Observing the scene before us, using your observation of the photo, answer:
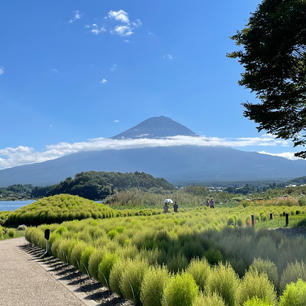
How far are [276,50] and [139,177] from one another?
67031 millimetres

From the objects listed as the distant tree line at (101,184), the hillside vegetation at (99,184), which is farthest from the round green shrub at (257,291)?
the hillside vegetation at (99,184)

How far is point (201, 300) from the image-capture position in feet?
14.0

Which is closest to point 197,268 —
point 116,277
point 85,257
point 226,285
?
point 226,285

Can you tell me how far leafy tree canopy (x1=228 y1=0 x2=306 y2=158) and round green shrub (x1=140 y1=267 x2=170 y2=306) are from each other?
34.5ft

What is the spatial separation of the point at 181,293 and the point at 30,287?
402 centimetres

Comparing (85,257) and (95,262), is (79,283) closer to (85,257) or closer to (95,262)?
(95,262)

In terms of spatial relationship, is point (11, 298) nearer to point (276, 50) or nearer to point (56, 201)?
point (276, 50)

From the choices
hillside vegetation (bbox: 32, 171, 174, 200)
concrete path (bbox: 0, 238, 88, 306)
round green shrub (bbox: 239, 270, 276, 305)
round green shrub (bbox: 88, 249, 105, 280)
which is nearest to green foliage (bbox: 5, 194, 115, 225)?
concrete path (bbox: 0, 238, 88, 306)

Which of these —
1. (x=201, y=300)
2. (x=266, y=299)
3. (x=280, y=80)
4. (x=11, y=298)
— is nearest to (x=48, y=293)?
(x=11, y=298)

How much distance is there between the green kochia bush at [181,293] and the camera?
479 centimetres

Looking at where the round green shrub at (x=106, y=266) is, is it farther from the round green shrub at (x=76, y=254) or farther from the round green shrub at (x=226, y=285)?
the round green shrub at (x=226, y=285)

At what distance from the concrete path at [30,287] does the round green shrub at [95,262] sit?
0.74m

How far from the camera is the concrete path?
20.1 feet

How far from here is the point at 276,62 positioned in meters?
14.0
